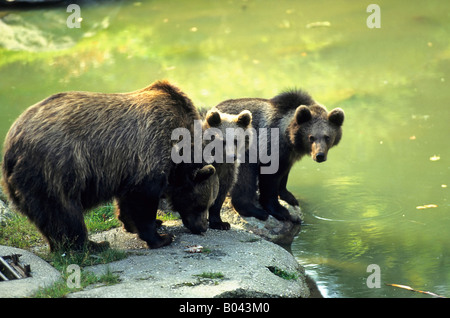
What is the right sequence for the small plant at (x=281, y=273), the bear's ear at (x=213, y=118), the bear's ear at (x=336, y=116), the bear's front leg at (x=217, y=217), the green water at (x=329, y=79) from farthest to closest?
the bear's ear at (x=336, y=116) < the green water at (x=329, y=79) < the bear's front leg at (x=217, y=217) < the bear's ear at (x=213, y=118) < the small plant at (x=281, y=273)

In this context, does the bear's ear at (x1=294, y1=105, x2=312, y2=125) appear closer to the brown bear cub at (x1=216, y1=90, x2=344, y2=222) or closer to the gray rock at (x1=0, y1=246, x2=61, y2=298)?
the brown bear cub at (x1=216, y1=90, x2=344, y2=222)

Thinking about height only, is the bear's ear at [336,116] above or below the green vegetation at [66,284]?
above

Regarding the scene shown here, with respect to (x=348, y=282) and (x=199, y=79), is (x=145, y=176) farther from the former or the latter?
(x=199, y=79)

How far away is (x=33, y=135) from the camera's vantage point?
7.07 m

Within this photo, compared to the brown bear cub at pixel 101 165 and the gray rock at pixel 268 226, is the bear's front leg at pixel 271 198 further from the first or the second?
the brown bear cub at pixel 101 165

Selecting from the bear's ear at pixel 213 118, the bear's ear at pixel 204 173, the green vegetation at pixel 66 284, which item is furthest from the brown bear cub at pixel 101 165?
the green vegetation at pixel 66 284

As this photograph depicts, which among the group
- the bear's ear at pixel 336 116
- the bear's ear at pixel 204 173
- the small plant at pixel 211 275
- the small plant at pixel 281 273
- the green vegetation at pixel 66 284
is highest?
the bear's ear at pixel 336 116

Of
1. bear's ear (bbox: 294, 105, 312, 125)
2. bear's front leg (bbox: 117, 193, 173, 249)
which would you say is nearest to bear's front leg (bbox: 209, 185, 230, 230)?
bear's front leg (bbox: 117, 193, 173, 249)

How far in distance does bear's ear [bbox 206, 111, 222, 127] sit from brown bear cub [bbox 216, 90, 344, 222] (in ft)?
3.84

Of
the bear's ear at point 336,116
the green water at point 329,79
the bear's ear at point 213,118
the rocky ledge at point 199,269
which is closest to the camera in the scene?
the rocky ledge at point 199,269

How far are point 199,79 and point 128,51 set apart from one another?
9.35 feet

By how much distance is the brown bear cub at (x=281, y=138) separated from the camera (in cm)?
904

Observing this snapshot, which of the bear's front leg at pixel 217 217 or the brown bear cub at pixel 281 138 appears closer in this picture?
the bear's front leg at pixel 217 217
